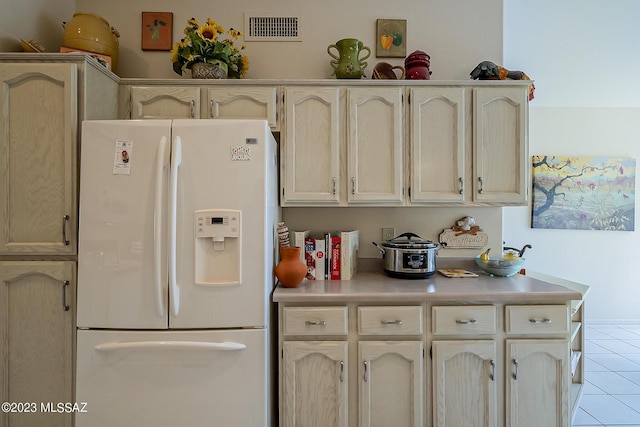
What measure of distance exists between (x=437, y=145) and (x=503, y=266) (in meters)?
0.84

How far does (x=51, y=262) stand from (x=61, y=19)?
1.64 meters

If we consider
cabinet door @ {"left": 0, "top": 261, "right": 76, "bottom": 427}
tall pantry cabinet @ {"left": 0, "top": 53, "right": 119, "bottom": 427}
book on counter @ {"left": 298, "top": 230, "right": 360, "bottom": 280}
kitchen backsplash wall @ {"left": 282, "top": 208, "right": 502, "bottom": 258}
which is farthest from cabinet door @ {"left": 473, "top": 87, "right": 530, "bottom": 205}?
cabinet door @ {"left": 0, "top": 261, "right": 76, "bottom": 427}

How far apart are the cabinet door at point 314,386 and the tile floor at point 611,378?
1.62 metres

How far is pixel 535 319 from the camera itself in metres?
1.75

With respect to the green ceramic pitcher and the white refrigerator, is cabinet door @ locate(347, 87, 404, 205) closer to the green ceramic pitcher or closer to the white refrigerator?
the green ceramic pitcher

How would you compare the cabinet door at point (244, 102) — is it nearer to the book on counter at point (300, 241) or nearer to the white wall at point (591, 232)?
the book on counter at point (300, 241)

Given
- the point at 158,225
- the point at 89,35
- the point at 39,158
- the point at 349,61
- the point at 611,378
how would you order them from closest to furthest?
1. the point at 158,225
2. the point at 39,158
3. the point at 89,35
4. the point at 349,61
5. the point at 611,378

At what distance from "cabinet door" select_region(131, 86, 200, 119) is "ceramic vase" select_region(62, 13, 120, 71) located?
12.7 inches

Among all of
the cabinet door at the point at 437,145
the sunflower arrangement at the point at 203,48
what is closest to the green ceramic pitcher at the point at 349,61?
the cabinet door at the point at 437,145

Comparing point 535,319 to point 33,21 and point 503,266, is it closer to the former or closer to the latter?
point 503,266

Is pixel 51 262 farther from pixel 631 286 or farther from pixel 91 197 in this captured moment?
pixel 631 286

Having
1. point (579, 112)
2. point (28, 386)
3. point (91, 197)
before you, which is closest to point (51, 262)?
point (91, 197)

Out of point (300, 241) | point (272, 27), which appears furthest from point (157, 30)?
point (300, 241)

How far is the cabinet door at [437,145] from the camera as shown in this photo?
2082 millimetres
